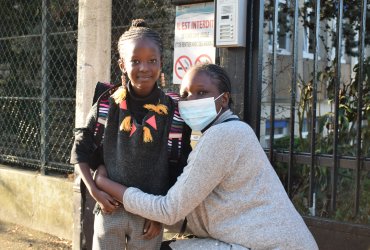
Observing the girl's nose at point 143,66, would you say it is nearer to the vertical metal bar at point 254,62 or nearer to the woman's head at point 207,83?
the woman's head at point 207,83

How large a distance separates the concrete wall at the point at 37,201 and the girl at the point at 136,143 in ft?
9.38

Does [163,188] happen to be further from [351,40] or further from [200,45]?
[351,40]

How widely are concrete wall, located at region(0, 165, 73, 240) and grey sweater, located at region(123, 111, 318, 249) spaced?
3287mm

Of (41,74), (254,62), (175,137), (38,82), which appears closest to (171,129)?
(175,137)

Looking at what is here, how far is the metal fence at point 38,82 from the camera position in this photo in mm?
5461

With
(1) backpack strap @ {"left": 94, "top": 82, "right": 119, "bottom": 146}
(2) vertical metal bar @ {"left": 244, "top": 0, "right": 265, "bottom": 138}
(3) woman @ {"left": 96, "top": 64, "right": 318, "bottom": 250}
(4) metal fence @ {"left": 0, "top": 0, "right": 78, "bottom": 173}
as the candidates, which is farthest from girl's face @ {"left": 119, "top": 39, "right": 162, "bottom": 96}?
(4) metal fence @ {"left": 0, "top": 0, "right": 78, "bottom": 173}

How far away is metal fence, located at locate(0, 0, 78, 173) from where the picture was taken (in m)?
5.46

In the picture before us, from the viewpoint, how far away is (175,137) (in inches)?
88.9

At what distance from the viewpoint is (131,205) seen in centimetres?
206

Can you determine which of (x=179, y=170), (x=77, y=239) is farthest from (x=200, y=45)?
(x=77, y=239)

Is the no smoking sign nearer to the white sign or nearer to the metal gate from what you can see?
the white sign

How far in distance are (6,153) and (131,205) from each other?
4552 millimetres

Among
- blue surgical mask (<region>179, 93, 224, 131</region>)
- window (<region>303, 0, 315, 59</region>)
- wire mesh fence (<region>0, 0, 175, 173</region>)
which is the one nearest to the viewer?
blue surgical mask (<region>179, 93, 224, 131</region>)

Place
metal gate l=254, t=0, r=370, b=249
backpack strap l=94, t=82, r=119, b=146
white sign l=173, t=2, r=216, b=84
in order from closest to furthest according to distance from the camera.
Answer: backpack strap l=94, t=82, r=119, b=146 → metal gate l=254, t=0, r=370, b=249 → white sign l=173, t=2, r=216, b=84
